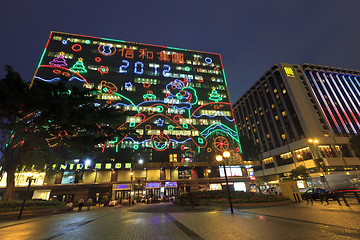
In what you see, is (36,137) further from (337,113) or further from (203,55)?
(337,113)

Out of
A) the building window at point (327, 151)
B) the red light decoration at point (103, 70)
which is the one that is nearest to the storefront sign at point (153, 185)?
the red light decoration at point (103, 70)

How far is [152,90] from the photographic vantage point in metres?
51.1

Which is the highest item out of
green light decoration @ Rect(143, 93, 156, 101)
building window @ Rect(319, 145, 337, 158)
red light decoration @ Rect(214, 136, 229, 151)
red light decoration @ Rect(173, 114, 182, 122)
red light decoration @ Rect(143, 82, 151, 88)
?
red light decoration @ Rect(143, 82, 151, 88)

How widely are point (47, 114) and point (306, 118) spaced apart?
68198mm

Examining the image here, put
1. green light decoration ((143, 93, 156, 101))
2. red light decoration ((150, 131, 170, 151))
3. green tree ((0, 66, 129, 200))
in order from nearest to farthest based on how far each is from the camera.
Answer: green tree ((0, 66, 129, 200))
red light decoration ((150, 131, 170, 151))
green light decoration ((143, 93, 156, 101))

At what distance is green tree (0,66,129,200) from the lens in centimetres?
1138

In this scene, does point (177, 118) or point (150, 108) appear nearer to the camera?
point (150, 108)

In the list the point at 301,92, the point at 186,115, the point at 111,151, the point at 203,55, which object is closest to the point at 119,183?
the point at 111,151

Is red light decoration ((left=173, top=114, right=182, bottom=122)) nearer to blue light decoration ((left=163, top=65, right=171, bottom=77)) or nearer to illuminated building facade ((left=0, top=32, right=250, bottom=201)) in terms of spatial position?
illuminated building facade ((left=0, top=32, right=250, bottom=201))

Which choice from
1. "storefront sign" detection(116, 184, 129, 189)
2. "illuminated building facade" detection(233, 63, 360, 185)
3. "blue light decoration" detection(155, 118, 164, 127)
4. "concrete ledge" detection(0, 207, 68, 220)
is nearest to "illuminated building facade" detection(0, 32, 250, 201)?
"blue light decoration" detection(155, 118, 164, 127)

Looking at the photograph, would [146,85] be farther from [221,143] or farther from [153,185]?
[153,185]

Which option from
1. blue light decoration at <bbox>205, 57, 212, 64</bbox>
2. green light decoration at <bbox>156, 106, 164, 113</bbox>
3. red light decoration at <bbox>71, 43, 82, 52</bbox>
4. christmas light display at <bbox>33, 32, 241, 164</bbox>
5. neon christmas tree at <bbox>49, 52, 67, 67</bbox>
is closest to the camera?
christmas light display at <bbox>33, 32, 241, 164</bbox>

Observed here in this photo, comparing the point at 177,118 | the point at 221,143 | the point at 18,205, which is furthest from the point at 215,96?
the point at 18,205

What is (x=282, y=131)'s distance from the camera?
65.3m
